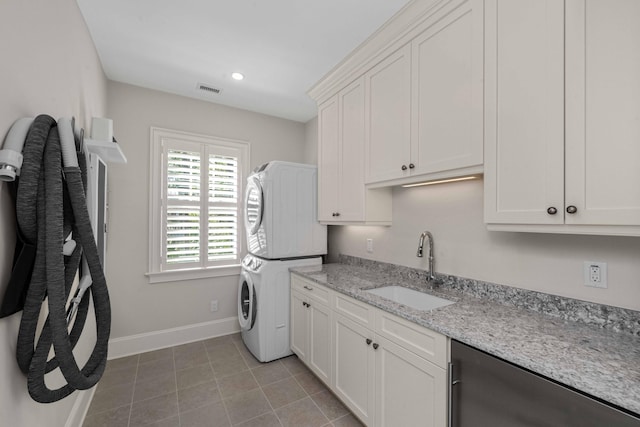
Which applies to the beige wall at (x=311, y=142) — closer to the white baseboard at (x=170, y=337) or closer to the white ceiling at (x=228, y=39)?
the white ceiling at (x=228, y=39)

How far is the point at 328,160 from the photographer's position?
2664mm

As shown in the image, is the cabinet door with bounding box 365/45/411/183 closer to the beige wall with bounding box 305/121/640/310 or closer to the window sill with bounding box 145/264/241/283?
the beige wall with bounding box 305/121/640/310

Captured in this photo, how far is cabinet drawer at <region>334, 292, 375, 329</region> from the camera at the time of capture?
1671 mm

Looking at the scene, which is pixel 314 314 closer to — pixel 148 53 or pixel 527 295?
A: pixel 527 295

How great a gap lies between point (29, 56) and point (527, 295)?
254cm

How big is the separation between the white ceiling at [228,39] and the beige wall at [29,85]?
14.2 inches

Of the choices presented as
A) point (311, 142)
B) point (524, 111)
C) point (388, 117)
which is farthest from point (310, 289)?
point (311, 142)

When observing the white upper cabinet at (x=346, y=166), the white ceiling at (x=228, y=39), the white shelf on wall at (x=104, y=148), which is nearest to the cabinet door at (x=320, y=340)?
the white upper cabinet at (x=346, y=166)

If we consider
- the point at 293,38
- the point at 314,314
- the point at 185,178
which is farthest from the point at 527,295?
the point at 185,178

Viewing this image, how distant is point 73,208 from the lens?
39.0 inches

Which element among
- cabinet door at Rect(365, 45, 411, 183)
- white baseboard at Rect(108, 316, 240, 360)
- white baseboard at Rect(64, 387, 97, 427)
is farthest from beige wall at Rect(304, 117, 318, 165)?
white baseboard at Rect(64, 387, 97, 427)

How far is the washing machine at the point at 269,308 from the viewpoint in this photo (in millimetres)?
2572

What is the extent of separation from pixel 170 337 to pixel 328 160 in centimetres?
250

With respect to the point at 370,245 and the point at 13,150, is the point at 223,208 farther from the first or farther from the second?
the point at 13,150
